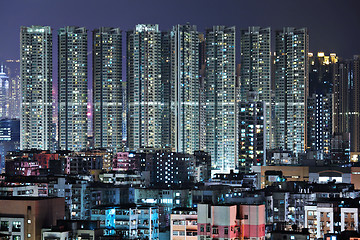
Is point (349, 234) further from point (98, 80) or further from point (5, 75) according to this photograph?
point (5, 75)

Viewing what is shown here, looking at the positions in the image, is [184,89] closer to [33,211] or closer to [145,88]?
[145,88]

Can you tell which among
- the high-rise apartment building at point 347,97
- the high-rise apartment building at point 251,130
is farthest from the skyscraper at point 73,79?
the high-rise apartment building at point 347,97

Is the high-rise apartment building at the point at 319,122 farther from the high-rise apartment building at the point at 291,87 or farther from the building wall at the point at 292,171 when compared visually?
the building wall at the point at 292,171

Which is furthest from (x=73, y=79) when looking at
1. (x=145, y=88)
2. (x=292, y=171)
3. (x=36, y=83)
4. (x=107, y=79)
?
A: (x=292, y=171)

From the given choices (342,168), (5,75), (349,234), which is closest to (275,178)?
(342,168)

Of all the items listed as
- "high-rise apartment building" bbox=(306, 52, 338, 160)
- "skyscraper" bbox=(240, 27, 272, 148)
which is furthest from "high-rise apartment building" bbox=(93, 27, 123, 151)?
"high-rise apartment building" bbox=(306, 52, 338, 160)

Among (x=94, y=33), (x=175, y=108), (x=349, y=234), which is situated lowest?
(x=349, y=234)

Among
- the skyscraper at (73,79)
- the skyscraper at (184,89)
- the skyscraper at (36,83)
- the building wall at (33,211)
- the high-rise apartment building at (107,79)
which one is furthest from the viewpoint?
the high-rise apartment building at (107,79)
